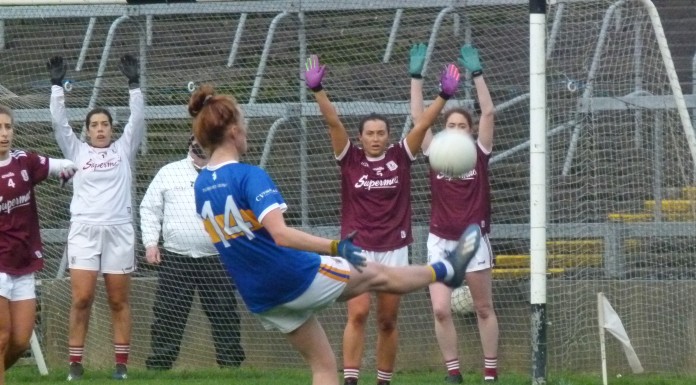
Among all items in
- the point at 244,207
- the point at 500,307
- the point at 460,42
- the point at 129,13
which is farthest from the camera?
the point at 129,13

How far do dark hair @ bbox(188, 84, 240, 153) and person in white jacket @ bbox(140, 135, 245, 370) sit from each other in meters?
4.15

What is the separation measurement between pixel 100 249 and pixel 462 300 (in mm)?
2957

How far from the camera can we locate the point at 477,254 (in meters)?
9.67

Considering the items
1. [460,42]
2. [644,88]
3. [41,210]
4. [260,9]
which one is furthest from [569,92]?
[41,210]

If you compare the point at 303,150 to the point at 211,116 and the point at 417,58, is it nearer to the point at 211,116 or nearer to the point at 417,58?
the point at 417,58

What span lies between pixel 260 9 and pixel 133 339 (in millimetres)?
3374

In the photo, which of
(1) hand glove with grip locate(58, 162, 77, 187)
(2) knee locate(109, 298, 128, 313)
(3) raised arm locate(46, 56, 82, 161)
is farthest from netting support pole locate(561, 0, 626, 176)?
(3) raised arm locate(46, 56, 82, 161)

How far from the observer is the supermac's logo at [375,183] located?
30.8 ft

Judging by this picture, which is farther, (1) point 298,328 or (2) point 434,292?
(2) point 434,292

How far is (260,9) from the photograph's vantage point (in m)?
12.5

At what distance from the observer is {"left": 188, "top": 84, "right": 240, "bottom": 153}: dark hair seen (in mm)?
6746

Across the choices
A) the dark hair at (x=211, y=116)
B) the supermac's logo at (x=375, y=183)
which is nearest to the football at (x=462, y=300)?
the supermac's logo at (x=375, y=183)

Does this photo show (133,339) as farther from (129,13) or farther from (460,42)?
(460,42)

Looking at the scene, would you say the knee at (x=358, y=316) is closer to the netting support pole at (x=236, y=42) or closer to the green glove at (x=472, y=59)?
the green glove at (x=472, y=59)
